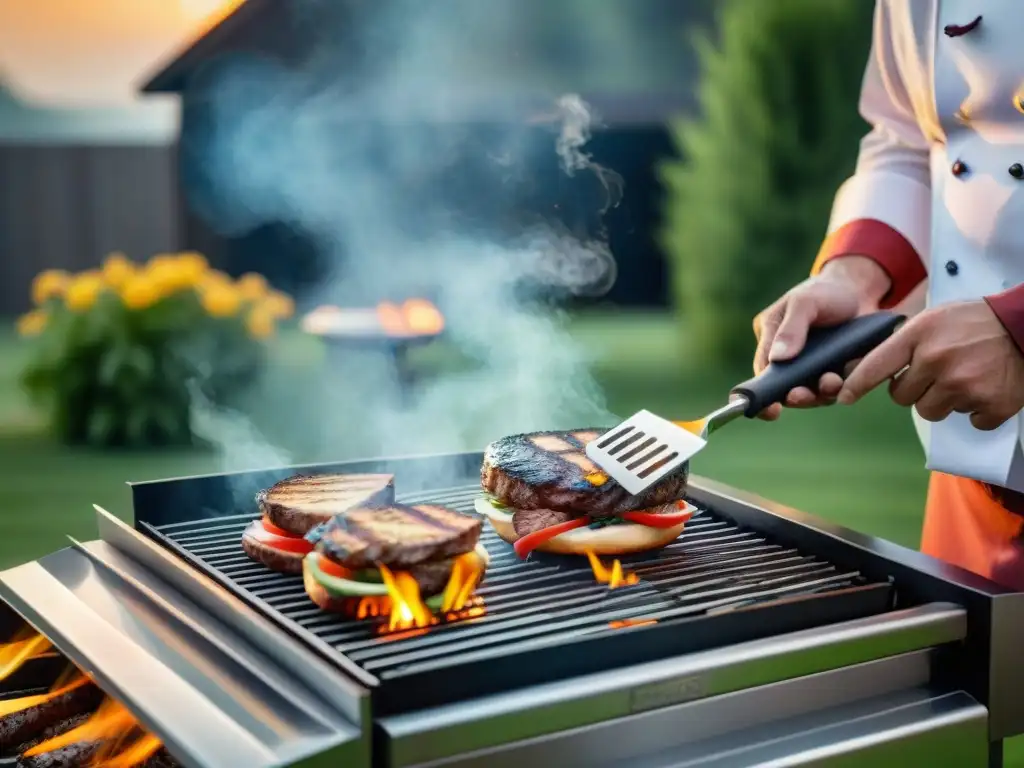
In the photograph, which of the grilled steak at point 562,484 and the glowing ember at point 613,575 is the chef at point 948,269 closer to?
Result: the grilled steak at point 562,484

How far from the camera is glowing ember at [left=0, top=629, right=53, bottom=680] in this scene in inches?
85.0

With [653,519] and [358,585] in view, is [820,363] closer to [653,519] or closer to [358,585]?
[653,519]

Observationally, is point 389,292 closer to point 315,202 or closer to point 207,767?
point 315,202

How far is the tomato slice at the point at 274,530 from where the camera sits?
216 centimetres

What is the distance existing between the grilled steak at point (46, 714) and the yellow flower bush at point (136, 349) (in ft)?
21.4

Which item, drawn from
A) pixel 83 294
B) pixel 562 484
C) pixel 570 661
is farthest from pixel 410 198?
pixel 570 661

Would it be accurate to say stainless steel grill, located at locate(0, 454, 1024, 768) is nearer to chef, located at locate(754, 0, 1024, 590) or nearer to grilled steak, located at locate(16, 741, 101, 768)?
grilled steak, located at locate(16, 741, 101, 768)

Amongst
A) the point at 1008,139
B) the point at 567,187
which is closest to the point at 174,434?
the point at 1008,139

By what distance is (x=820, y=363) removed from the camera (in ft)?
7.38

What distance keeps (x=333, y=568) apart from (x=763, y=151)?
12121 millimetres

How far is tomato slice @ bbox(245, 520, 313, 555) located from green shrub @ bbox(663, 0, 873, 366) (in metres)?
11.5

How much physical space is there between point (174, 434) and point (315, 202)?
324 cm

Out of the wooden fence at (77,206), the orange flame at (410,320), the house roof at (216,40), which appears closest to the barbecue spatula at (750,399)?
the orange flame at (410,320)

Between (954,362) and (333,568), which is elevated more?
(954,362)
